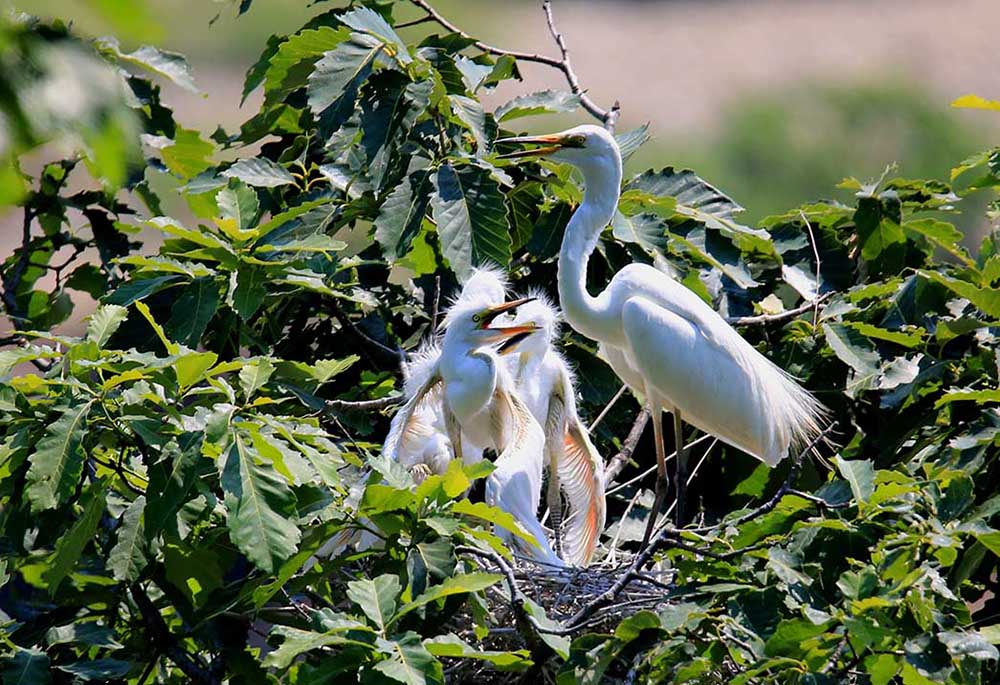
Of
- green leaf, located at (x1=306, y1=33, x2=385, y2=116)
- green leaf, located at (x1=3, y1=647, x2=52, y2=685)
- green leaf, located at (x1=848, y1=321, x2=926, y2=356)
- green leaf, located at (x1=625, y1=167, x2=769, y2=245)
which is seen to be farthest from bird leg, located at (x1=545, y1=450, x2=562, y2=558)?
green leaf, located at (x1=3, y1=647, x2=52, y2=685)

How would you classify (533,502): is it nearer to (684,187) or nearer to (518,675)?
(518,675)

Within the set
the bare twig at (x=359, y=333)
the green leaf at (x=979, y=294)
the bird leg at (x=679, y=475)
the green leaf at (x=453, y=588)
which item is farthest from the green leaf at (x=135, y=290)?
the green leaf at (x=979, y=294)

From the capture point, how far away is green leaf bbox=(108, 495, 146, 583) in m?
1.71

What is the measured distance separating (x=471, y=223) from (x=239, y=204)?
0.46 metres

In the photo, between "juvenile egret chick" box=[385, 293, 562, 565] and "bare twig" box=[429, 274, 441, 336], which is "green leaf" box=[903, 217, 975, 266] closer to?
"juvenile egret chick" box=[385, 293, 562, 565]

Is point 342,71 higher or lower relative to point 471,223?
higher

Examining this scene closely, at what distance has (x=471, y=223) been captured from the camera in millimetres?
2480

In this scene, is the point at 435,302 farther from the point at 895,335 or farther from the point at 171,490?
the point at 171,490

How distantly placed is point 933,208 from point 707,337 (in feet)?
2.29

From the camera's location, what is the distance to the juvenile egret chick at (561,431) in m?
2.77

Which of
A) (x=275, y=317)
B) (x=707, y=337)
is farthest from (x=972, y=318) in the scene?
(x=275, y=317)

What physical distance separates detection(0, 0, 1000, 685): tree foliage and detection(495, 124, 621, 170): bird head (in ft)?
0.27

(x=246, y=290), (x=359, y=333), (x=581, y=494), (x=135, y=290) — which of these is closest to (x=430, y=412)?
(x=359, y=333)

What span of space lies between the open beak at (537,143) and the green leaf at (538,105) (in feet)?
0.17
